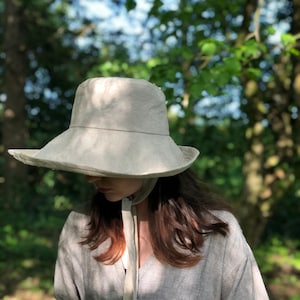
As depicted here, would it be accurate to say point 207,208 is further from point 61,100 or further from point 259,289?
point 61,100

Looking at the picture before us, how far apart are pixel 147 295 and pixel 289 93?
11.4 feet

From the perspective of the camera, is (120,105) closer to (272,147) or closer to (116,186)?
(116,186)

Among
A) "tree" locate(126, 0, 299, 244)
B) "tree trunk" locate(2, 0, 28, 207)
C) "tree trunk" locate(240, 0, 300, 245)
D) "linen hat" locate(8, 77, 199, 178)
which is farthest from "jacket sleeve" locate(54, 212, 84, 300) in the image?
"tree trunk" locate(2, 0, 28, 207)

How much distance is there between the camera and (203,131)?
6.42 meters

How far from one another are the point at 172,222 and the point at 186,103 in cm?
179

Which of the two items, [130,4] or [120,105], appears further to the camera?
[130,4]

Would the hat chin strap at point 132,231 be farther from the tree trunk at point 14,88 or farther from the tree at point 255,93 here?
the tree trunk at point 14,88

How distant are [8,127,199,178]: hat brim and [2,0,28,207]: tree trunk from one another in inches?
338

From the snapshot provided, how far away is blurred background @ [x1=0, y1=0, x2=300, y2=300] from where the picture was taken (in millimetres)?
3641

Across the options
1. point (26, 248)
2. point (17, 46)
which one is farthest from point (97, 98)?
point (17, 46)

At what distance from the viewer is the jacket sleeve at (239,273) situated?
5.62ft

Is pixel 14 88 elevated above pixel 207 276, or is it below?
A: below

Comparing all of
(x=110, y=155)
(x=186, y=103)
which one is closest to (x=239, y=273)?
(x=110, y=155)

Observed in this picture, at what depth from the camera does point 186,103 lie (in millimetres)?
3514
